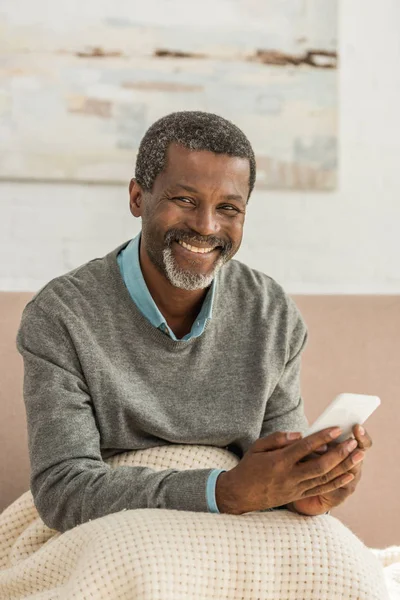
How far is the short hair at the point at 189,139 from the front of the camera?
147cm

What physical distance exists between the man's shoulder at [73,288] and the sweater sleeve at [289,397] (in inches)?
14.1

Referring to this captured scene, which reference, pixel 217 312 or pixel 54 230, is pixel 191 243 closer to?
pixel 217 312

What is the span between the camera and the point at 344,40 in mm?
2463

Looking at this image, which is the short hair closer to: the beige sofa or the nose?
the nose

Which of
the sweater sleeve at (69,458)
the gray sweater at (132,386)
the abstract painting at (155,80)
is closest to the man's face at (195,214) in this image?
the gray sweater at (132,386)

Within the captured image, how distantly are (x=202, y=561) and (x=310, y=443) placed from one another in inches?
8.0

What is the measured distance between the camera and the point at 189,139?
4.83 ft

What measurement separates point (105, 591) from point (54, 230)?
4.49ft

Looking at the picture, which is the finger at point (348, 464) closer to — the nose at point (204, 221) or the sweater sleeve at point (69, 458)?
the sweater sleeve at point (69, 458)

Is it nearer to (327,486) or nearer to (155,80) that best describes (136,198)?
(327,486)

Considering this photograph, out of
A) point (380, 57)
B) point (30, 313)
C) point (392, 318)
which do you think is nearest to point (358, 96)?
point (380, 57)

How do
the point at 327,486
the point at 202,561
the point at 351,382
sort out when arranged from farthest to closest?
the point at 351,382
the point at 327,486
the point at 202,561

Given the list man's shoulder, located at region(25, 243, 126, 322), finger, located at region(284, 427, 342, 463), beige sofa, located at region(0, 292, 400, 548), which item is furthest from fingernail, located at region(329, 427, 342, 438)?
beige sofa, located at region(0, 292, 400, 548)

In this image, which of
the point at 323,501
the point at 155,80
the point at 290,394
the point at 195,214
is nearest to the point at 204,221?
the point at 195,214
